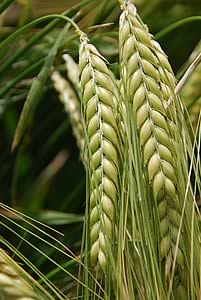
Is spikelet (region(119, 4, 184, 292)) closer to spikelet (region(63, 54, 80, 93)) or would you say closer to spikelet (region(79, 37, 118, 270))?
spikelet (region(79, 37, 118, 270))

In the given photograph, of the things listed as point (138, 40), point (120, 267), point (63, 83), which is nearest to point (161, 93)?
point (138, 40)

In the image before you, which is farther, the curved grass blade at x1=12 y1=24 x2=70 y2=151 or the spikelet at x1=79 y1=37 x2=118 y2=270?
the curved grass blade at x1=12 y1=24 x2=70 y2=151

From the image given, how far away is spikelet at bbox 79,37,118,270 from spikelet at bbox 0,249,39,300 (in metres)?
0.06

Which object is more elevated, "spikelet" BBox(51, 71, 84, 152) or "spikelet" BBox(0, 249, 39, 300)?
"spikelet" BBox(0, 249, 39, 300)

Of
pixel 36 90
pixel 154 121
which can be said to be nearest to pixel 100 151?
pixel 154 121

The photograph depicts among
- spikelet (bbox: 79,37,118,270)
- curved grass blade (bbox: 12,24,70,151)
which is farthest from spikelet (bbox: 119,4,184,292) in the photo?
curved grass blade (bbox: 12,24,70,151)

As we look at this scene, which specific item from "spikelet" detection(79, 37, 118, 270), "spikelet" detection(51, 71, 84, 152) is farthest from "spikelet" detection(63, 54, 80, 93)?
"spikelet" detection(79, 37, 118, 270)

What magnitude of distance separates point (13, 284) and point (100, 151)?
13cm

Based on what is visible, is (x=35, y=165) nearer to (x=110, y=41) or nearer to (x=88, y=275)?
(x=110, y=41)

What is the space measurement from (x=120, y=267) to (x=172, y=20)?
676 mm

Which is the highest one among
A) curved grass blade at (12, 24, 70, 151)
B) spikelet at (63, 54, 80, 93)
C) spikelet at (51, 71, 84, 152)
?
curved grass blade at (12, 24, 70, 151)

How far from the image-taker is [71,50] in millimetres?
977

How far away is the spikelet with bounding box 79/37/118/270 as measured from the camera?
61cm

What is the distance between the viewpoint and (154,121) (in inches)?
24.2
